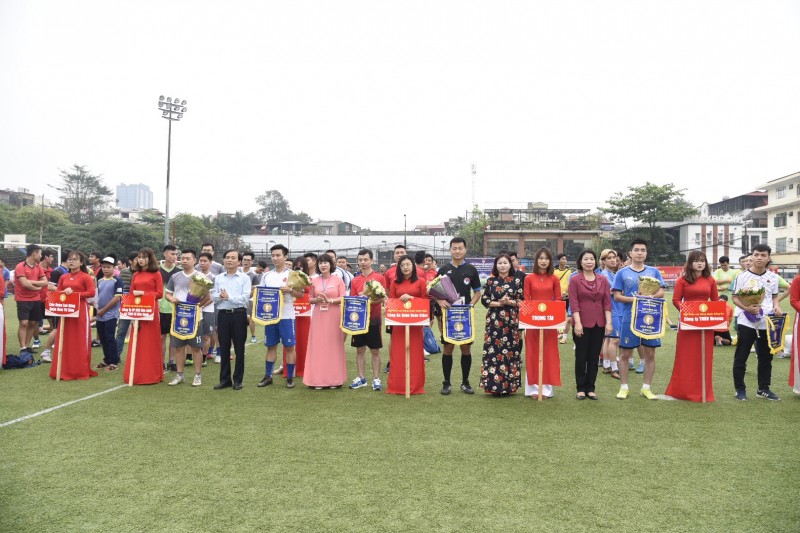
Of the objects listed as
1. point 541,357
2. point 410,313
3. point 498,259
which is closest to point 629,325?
point 541,357

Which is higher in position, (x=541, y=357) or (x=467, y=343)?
(x=467, y=343)

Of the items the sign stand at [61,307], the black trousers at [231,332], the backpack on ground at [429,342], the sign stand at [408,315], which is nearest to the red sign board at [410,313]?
the sign stand at [408,315]

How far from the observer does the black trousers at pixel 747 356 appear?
614cm

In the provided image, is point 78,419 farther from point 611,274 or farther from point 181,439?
point 611,274

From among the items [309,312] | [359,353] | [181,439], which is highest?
[309,312]

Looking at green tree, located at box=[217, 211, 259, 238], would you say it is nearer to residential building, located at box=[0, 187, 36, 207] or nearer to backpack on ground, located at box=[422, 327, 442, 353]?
residential building, located at box=[0, 187, 36, 207]

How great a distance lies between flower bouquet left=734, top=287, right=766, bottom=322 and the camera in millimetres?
5933

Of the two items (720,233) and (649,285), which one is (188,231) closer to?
(720,233)

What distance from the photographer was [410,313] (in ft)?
20.4

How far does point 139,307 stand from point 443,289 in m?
3.97

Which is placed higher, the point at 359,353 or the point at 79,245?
the point at 79,245

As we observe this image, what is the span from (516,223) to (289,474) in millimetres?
44471

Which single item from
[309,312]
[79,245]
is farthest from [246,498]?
[79,245]

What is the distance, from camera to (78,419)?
17.0 feet
